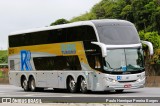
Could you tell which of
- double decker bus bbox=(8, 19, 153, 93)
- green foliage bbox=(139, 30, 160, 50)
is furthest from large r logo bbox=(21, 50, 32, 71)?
green foliage bbox=(139, 30, 160, 50)

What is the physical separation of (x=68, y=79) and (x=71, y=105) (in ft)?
37.0

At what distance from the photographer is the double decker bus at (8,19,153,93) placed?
2947 centimetres

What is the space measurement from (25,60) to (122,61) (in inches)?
380

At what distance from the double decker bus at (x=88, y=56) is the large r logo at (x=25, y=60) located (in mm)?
72

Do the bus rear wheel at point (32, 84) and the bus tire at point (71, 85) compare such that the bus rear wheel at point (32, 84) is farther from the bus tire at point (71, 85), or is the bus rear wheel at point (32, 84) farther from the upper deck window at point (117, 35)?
the upper deck window at point (117, 35)

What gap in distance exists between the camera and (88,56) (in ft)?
100

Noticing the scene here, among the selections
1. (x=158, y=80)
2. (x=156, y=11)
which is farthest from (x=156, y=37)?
(x=158, y=80)

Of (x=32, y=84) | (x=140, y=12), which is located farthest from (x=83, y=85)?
(x=140, y=12)

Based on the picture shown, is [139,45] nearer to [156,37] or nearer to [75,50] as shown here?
[75,50]

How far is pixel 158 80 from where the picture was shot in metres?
43.7

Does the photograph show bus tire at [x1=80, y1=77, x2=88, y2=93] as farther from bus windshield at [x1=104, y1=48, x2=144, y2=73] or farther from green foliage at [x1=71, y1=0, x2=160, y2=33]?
green foliage at [x1=71, y1=0, x2=160, y2=33]

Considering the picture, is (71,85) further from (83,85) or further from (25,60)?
(25,60)

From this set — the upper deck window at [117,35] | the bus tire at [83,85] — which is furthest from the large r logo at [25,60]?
the upper deck window at [117,35]

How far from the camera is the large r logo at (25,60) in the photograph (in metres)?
36.9
